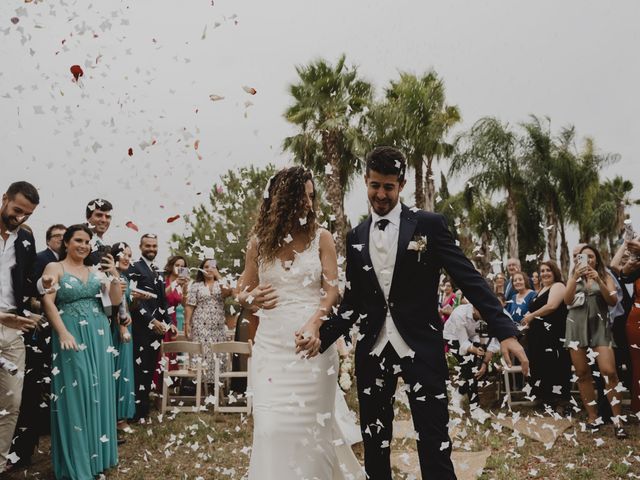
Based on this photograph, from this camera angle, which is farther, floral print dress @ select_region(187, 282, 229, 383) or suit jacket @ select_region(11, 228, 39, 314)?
floral print dress @ select_region(187, 282, 229, 383)

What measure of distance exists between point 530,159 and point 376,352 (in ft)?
88.2

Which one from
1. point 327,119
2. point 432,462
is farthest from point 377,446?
point 327,119

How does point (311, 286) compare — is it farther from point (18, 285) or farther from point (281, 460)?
point (18, 285)

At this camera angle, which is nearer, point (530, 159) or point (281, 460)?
point (281, 460)

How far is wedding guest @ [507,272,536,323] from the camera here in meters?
8.64

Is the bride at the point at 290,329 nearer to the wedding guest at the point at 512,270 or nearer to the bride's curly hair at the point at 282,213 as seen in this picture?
the bride's curly hair at the point at 282,213

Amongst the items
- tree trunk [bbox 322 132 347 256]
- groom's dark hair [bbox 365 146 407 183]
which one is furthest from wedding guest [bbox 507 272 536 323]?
tree trunk [bbox 322 132 347 256]

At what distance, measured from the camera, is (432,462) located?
128 inches

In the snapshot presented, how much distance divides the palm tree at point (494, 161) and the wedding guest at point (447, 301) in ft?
50.0

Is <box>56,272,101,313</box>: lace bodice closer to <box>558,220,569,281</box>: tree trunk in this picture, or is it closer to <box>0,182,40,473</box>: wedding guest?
<box>0,182,40,473</box>: wedding guest

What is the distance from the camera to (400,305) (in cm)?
347

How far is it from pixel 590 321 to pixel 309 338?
457 cm

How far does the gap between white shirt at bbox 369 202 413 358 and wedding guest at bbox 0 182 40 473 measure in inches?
111

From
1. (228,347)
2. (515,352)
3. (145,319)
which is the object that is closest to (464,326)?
(228,347)
